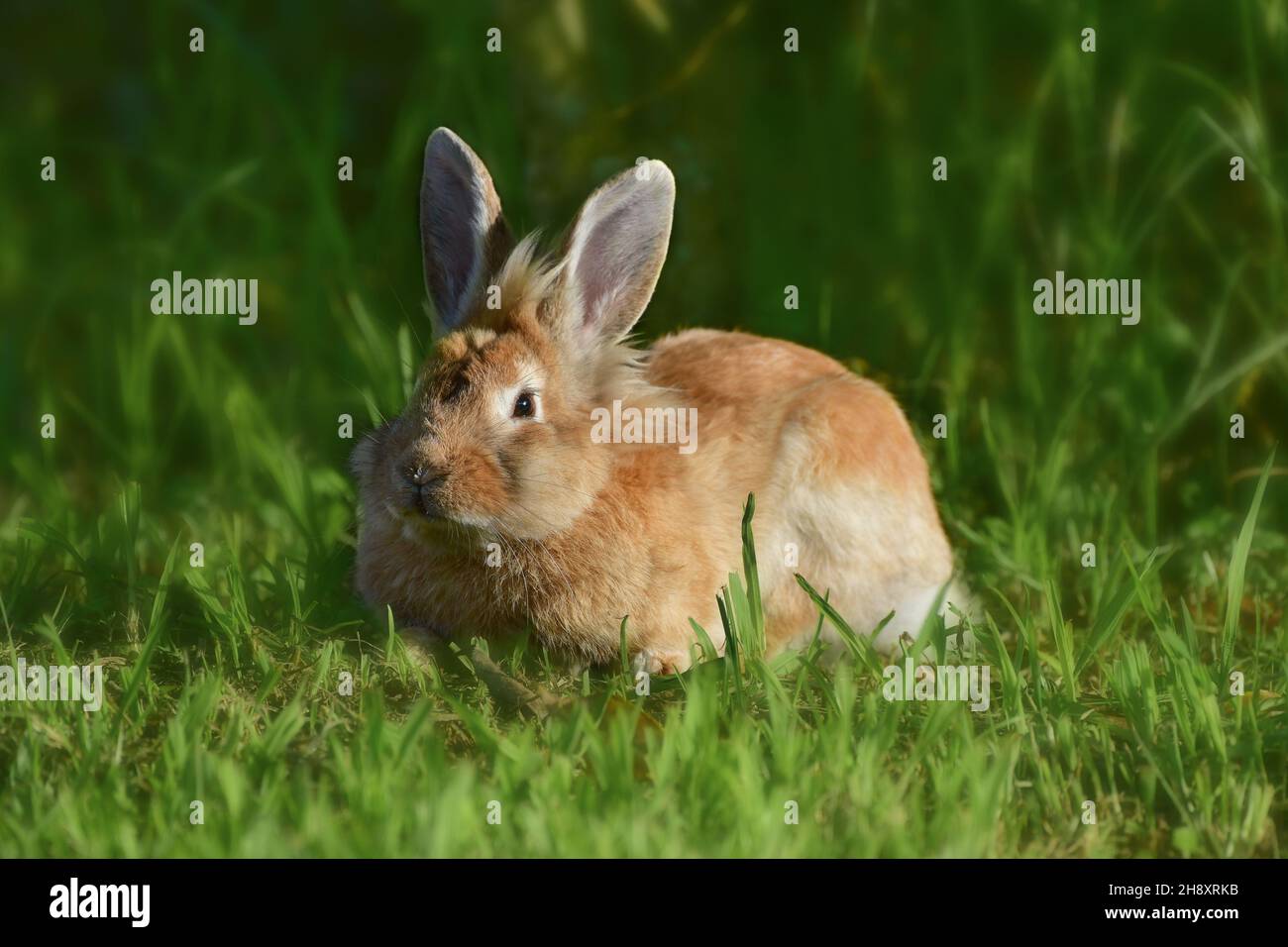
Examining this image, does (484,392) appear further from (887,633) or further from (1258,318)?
(1258,318)

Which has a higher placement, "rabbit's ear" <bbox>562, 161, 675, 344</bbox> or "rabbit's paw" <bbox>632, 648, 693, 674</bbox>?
"rabbit's ear" <bbox>562, 161, 675, 344</bbox>

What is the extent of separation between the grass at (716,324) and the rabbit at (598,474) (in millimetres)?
225

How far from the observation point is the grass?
422cm

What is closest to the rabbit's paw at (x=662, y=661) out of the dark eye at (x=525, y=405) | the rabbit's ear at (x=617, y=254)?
the dark eye at (x=525, y=405)

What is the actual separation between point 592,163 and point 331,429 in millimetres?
1509

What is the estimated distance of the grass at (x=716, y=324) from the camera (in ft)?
13.9

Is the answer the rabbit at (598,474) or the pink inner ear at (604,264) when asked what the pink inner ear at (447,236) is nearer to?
the rabbit at (598,474)

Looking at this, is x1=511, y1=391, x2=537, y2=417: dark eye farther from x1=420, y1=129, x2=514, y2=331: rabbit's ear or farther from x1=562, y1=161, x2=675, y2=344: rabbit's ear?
x1=420, y1=129, x2=514, y2=331: rabbit's ear

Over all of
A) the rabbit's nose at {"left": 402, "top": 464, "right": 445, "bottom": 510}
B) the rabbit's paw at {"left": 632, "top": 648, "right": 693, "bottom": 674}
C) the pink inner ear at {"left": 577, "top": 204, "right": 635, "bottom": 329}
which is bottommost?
the rabbit's paw at {"left": 632, "top": 648, "right": 693, "bottom": 674}

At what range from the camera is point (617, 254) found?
5293mm

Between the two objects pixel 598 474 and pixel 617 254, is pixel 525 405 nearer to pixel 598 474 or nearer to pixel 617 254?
pixel 598 474

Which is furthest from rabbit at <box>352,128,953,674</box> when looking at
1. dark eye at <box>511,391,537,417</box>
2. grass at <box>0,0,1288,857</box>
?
grass at <box>0,0,1288,857</box>

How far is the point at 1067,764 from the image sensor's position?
4.52 metres

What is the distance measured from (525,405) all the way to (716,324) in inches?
77.0
